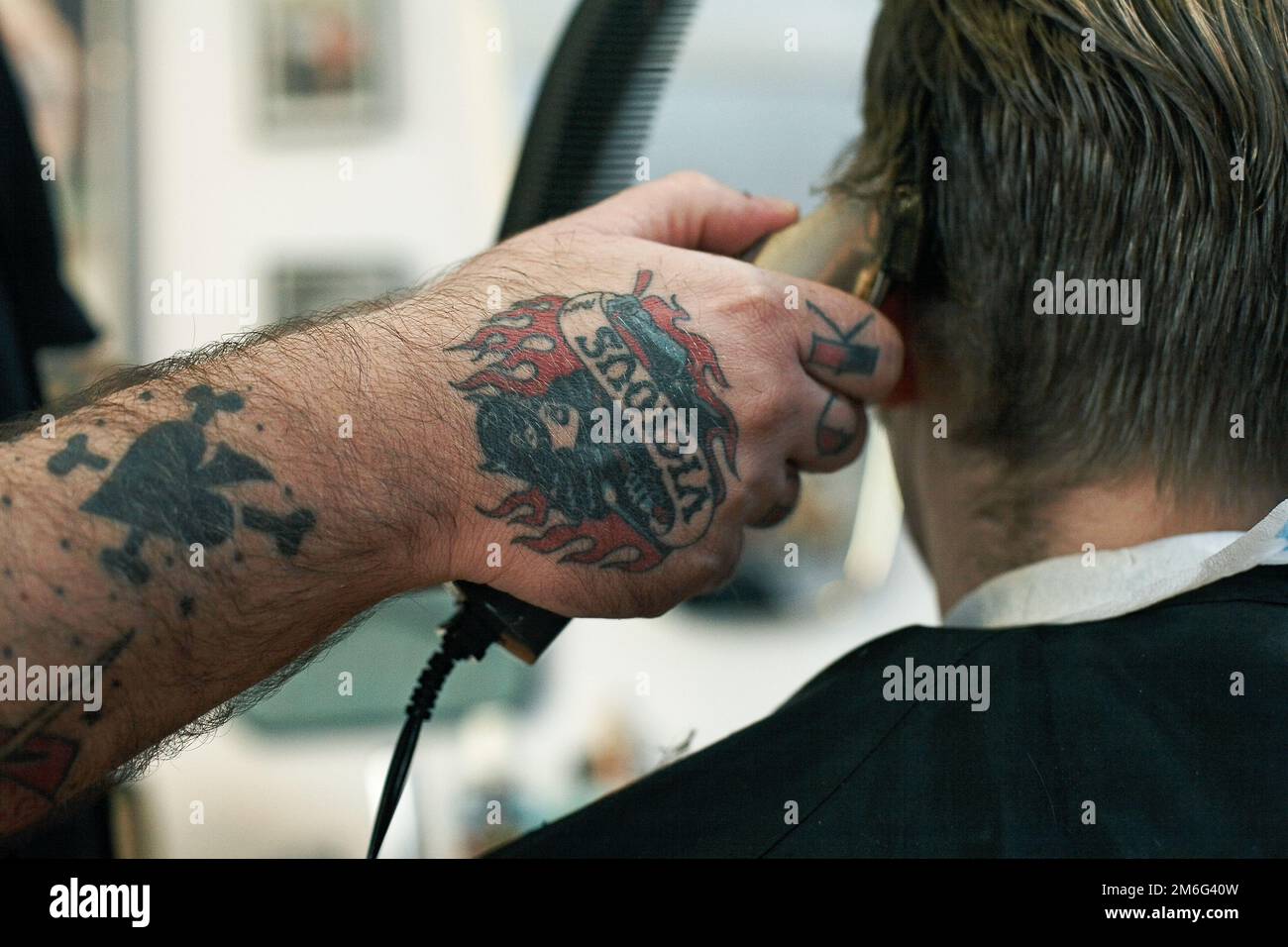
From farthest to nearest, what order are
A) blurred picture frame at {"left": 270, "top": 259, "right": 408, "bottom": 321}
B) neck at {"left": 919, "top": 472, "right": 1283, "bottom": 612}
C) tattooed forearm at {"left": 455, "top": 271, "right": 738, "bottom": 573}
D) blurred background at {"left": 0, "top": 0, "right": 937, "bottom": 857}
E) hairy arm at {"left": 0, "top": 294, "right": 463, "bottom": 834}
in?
blurred picture frame at {"left": 270, "top": 259, "right": 408, "bottom": 321}, blurred background at {"left": 0, "top": 0, "right": 937, "bottom": 857}, neck at {"left": 919, "top": 472, "right": 1283, "bottom": 612}, tattooed forearm at {"left": 455, "top": 271, "right": 738, "bottom": 573}, hairy arm at {"left": 0, "top": 294, "right": 463, "bottom": 834}

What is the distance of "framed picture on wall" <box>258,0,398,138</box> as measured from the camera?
9.24 ft

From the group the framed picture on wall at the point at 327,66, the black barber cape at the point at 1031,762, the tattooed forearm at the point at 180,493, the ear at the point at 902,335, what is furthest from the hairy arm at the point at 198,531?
the framed picture on wall at the point at 327,66

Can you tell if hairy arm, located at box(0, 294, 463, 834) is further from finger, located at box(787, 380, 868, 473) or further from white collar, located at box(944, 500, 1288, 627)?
white collar, located at box(944, 500, 1288, 627)

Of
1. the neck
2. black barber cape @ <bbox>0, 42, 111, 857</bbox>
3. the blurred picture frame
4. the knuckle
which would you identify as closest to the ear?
the neck

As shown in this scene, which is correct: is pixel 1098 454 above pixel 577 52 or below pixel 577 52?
below

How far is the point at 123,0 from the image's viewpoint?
2850 millimetres

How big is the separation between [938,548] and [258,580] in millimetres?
711

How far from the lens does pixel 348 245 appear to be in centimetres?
281

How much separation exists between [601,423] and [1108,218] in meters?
0.51

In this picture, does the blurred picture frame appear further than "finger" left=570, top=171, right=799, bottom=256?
Yes

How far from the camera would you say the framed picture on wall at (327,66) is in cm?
282

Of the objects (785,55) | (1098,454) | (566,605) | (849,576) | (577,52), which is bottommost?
(849,576)

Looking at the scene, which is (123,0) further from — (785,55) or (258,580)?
(258,580)
